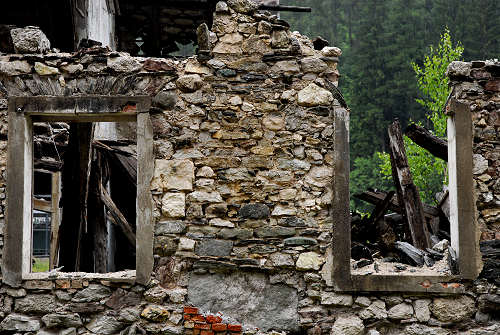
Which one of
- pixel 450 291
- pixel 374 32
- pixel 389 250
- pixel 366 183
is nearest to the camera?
pixel 450 291

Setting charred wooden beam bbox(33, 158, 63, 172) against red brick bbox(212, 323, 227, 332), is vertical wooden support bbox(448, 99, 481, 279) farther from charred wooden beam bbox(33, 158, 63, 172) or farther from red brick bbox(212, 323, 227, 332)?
charred wooden beam bbox(33, 158, 63, 172)

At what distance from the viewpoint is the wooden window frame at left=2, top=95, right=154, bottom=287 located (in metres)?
4.37

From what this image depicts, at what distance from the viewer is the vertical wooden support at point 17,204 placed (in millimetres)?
4371

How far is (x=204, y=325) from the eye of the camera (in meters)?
4.32

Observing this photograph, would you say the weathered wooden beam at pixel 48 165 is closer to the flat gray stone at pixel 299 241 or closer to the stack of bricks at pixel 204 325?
the stack of bricks at pixel 204 325

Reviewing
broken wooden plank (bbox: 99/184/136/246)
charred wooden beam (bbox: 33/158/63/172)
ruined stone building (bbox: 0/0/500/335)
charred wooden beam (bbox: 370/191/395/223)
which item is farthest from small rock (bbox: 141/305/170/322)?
charred wooden beam (bbox: 33/158/63/172)

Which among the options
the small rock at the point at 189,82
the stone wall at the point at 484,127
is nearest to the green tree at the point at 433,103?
the stone wall at the point at 484,127

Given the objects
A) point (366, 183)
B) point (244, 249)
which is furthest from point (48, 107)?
point (366, 183)

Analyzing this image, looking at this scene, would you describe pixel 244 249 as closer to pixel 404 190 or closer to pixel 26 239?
Result: pixel 26 239

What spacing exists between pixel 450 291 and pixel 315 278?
3.97 ft

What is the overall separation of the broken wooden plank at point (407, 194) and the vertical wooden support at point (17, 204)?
163 inches

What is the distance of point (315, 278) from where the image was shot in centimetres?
431

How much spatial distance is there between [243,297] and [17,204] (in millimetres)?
2227

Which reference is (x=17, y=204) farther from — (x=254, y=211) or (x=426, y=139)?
(x=426, y=139)
